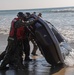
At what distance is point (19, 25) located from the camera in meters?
8.15

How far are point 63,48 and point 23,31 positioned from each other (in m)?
1.43

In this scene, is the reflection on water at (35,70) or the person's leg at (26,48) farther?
the person's leg at (26,48)

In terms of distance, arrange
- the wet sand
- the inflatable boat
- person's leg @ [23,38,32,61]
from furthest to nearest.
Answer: person's leg @ [23,38,32,61]
the inflatable boat
the wet sand

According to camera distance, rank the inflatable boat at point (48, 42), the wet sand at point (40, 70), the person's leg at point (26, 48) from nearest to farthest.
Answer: the wet sand at point (40, 70) → the inflatable boat at point (48, 42) → the person's leg at point (26, 48)

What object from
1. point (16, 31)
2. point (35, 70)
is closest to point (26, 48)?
point (16, 31)

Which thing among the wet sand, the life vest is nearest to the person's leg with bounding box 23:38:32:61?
the wet sand

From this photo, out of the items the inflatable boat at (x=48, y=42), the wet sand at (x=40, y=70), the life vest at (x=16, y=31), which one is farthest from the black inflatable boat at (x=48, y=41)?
the life vest at (x=16, y=31)

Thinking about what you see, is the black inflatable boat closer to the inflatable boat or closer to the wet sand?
the inflatable boat

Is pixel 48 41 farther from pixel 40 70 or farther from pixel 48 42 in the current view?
pixel 40 70

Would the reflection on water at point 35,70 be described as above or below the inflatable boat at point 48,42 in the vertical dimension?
below

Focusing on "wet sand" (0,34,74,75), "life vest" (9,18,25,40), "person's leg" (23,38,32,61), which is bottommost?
"wet sand" (0,34,74,75)

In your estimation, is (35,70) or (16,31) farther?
(16,31)

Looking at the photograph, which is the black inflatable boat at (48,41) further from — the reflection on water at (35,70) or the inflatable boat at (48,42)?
the reflection on water at (35,70)

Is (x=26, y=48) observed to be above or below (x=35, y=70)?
above
